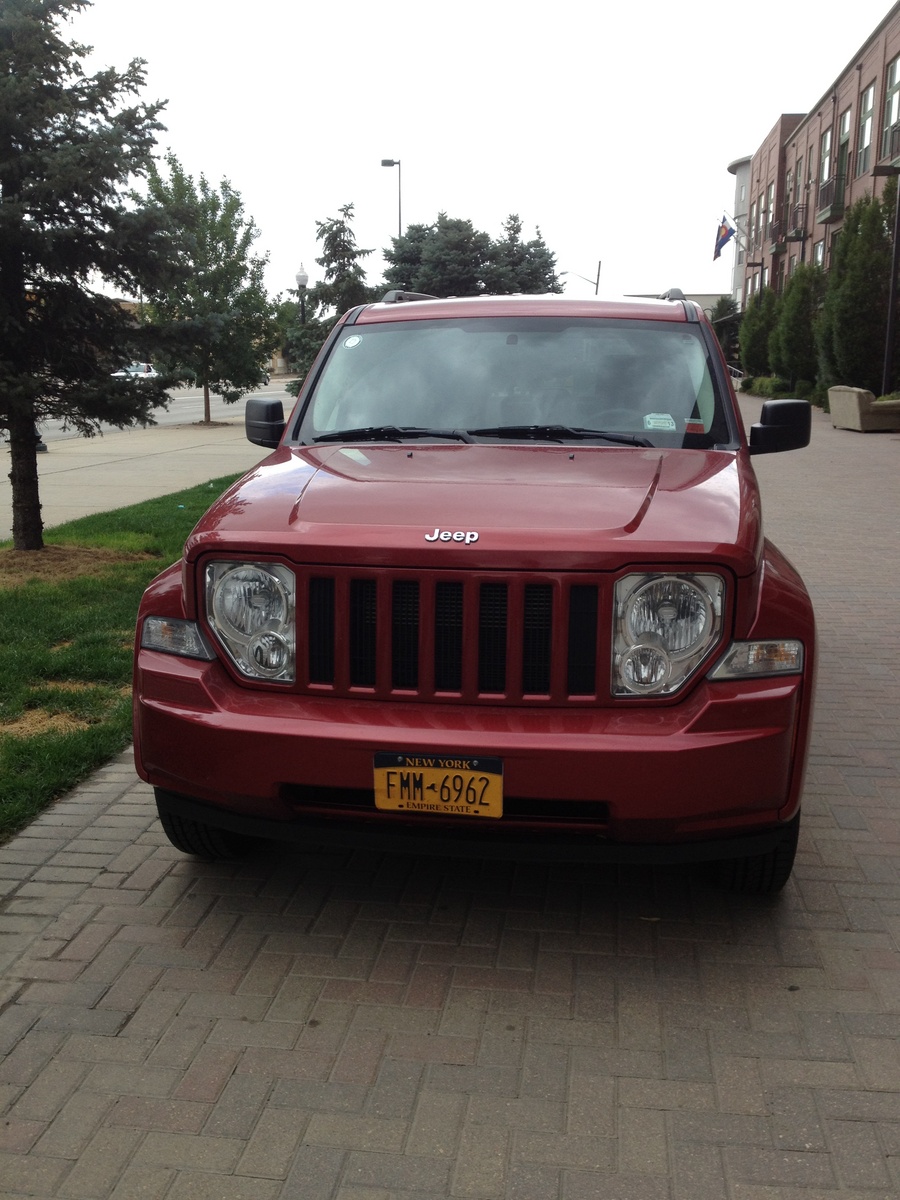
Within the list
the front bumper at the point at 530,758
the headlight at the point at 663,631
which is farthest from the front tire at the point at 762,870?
the headlight at the point at 663,631

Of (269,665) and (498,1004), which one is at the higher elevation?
(269,665)

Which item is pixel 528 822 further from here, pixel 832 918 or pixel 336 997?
pixel 832 918

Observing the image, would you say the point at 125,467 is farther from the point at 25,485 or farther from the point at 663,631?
the point at 663,631

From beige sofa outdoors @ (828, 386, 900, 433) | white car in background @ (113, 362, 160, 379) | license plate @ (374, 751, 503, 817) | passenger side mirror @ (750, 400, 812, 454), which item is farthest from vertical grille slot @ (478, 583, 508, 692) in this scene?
beige sofa outdoors @ (828, 386, 900, 433)

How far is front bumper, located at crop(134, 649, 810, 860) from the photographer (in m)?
3.32

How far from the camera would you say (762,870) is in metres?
3.87

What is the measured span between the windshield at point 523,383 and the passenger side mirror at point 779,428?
18.4 inches

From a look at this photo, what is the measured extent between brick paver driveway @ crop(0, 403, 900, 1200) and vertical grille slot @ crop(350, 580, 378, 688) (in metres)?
0.88

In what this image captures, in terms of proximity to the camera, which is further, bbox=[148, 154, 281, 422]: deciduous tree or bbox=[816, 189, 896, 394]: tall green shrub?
bbox=[816, 189, 896, 394]: tall green shrub

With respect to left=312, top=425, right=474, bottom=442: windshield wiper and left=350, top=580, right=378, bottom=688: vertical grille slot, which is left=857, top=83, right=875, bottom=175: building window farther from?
left=350, top=580, right=378, bottom=688: vertical grille slot

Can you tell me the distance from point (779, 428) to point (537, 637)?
2276 millimetres

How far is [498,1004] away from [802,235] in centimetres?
5424

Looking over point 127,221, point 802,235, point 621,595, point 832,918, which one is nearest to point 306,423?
point 621,595

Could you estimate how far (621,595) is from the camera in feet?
11.2
